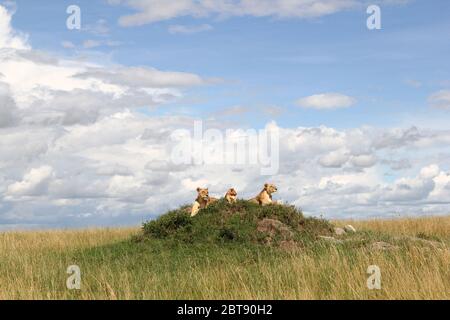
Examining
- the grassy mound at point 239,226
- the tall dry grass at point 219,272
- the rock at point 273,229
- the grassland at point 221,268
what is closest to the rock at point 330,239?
the grassy mound at point 239,226

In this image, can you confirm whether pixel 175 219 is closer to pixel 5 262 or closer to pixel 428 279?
pixel 5 262

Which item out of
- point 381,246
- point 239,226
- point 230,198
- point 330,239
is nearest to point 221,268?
point 239,226

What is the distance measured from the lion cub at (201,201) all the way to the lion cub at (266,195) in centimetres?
192

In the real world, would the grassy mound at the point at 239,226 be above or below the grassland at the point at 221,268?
above

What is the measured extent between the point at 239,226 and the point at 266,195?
2.57 meters

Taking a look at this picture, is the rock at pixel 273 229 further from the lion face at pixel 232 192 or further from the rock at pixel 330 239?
the lion face at pixel 232 192

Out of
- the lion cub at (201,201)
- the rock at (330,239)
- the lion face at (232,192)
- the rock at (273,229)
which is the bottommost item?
the rock at (330,239)

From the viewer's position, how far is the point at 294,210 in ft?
73.7

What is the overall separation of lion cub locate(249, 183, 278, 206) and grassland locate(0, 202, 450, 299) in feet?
6.62

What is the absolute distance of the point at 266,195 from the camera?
22.5 m

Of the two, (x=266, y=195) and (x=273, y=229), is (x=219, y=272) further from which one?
(x=266, y=195)

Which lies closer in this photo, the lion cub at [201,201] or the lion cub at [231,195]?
the lion cub at [201,201]

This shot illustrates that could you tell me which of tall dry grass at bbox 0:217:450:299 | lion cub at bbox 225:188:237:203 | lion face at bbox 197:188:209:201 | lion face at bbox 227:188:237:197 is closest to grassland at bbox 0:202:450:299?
tall dry grass at bbox 0:217:450:299

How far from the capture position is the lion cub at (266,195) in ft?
73.6
